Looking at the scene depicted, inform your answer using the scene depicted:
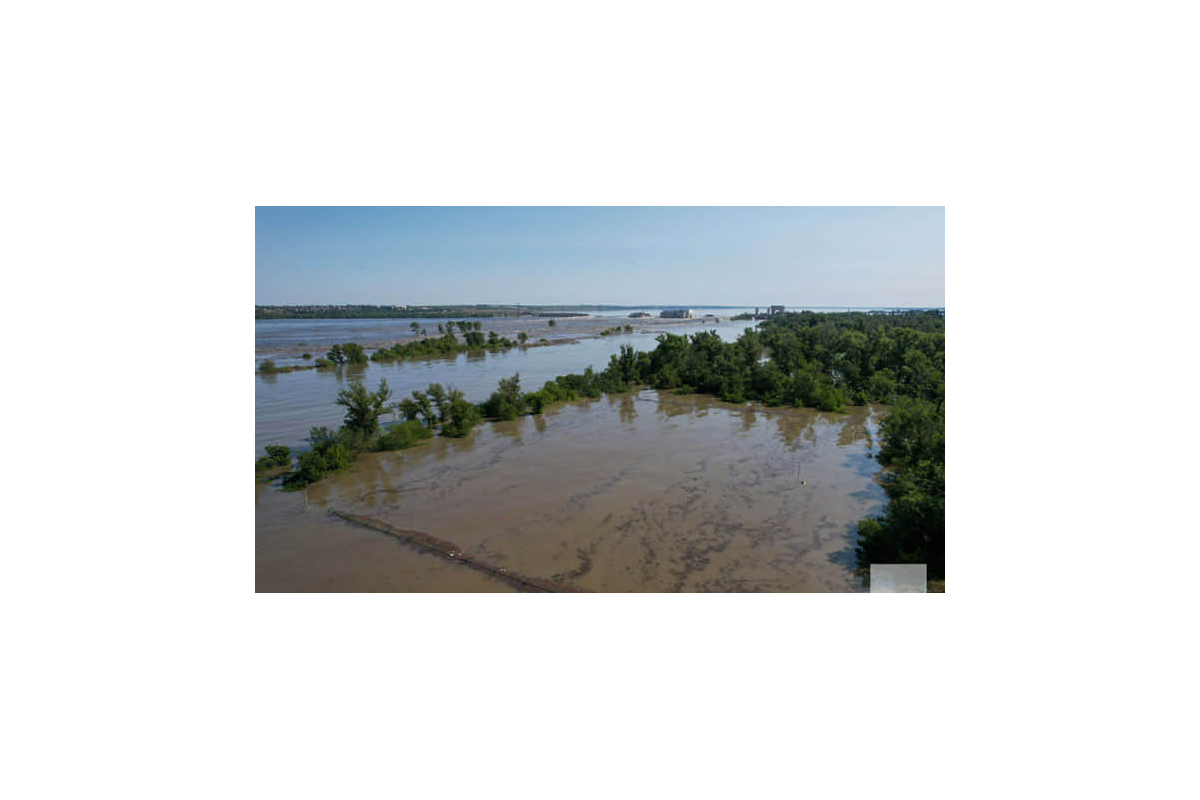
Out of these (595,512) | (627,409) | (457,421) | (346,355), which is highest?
(346,355)

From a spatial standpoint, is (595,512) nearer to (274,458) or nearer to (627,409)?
(274,458)

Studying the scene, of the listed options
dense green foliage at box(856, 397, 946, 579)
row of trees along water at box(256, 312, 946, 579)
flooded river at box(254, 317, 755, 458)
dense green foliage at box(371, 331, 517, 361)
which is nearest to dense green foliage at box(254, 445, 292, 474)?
row of trees along water at box(256, 312, 946, 579)

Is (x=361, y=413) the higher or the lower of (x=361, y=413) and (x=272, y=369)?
the lower

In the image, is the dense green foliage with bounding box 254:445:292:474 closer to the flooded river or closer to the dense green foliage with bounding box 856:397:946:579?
the flooded river

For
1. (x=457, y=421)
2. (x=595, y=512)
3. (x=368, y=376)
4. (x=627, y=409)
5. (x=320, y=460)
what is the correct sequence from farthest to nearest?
(x=368, y=376) → (x=627, y=409) → (x=457, y=421) → (x=320, y=460) → (x=595, y=512)

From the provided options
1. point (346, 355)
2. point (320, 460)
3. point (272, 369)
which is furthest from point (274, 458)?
point (346, 355)
